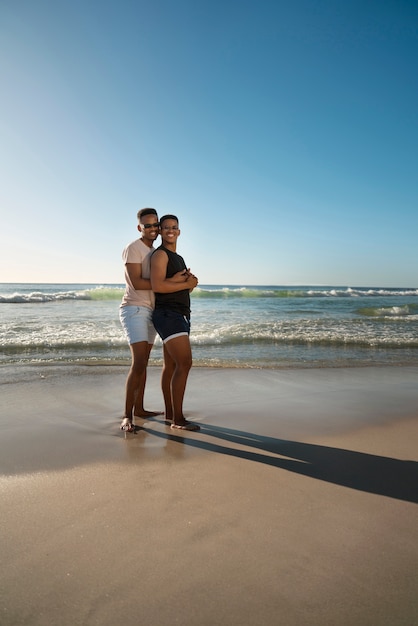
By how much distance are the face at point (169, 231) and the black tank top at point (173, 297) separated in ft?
0.33

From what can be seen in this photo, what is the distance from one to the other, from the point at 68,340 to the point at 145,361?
5.59 metres

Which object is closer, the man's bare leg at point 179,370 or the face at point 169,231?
the man's bare leg at point 179,370

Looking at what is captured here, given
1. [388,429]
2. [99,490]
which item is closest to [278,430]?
[388,429]

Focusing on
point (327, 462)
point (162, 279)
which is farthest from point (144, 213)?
point (327, 462)

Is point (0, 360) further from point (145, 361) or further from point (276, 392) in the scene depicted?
point (276, 392)

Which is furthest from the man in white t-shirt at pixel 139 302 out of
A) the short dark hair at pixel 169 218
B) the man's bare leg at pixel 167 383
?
the man's bare leg at pixel 167 383

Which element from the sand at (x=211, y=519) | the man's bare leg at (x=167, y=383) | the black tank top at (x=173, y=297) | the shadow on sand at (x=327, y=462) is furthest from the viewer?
the man's bare leg at (x=167, y=383)

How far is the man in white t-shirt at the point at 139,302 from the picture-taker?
155 inches

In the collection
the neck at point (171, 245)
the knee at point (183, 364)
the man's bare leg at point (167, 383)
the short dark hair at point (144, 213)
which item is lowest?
the man's bare leg at point (167, 383)

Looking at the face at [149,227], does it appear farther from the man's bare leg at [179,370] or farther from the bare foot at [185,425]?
the bare foot at [185,425]

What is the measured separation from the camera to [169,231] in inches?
154

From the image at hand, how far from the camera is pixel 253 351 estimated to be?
8.61 m

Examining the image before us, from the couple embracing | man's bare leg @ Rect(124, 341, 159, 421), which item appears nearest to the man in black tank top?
the couple embracing

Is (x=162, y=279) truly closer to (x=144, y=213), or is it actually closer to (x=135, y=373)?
(x=144, y=213)
